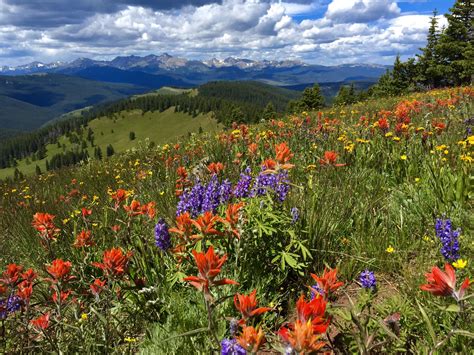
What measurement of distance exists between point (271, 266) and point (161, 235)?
43.5 inches

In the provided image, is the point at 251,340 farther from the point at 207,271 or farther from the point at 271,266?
the point at 271,266

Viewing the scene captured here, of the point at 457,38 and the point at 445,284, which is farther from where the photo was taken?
the point at 457,38

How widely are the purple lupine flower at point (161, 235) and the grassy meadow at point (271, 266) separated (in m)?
0.02

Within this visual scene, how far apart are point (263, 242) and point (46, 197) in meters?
6.88

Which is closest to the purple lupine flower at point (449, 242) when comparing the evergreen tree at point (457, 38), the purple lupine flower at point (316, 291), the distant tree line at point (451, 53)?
the purple lupine flower at point (316, 291)

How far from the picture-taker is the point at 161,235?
3273mm

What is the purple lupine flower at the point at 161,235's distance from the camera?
10.6 ft

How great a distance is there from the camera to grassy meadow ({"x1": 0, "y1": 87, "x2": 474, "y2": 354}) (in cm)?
193

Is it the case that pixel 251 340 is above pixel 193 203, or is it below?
above

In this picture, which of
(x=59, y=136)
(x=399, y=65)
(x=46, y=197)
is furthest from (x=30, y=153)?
(x=46, y=197)

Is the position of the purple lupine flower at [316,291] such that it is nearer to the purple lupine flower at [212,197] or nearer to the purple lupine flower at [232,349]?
the purple lupine flower at [232,349]

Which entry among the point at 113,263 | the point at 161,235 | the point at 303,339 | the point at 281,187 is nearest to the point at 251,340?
the point at 303,339

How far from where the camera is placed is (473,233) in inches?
135

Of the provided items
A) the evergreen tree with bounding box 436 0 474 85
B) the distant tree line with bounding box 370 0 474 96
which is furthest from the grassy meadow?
the evergreen tree with bounding box 436 0 474 85
